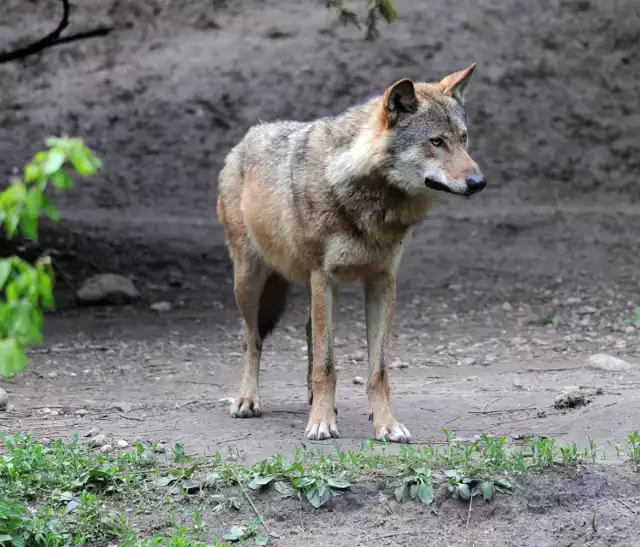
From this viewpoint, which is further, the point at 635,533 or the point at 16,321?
the point at 635,533

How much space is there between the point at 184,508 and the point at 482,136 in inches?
339

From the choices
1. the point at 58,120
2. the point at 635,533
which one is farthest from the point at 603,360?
the point at 58,120

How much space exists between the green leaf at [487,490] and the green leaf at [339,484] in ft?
2.04

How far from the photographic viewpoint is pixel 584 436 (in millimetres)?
5141

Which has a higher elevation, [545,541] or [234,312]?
[545,541]

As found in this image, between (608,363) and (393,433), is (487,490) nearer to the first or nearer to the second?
(393,433)

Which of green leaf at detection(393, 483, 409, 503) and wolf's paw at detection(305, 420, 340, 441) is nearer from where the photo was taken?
green leaf at detection(393, 483, 409, 503)

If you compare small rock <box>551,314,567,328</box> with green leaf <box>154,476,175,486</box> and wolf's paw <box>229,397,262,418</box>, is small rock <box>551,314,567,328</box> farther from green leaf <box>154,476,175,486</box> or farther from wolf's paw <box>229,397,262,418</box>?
green leaf <box>154,476,175,486</box>

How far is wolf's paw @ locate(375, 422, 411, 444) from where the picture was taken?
5.16 m

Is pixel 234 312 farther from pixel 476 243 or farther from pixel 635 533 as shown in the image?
pixel 635 533

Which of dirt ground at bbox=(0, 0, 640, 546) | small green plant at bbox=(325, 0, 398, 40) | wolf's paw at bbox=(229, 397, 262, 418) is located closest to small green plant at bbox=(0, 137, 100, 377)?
wolf's paw at bbox=(229, 397, 262, 418)

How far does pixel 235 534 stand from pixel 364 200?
2.02m

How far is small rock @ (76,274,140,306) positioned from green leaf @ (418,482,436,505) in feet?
19.3

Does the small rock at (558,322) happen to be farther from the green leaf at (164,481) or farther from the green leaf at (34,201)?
the green leaf at (34,201)
